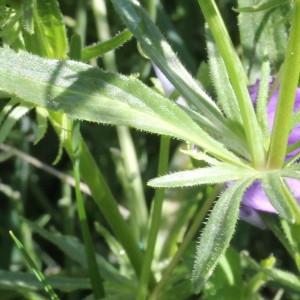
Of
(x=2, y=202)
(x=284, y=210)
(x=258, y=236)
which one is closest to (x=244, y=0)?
(x=284, y=210)

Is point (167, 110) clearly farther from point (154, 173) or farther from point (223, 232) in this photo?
point (154, 173)

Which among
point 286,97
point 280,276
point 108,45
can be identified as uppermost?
point 108,45

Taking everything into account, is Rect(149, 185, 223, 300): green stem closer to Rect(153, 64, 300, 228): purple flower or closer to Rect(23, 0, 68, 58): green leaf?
Rect(153, 64, 300, 228): purple flower

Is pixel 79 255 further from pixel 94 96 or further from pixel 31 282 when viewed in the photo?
pixel 94 96

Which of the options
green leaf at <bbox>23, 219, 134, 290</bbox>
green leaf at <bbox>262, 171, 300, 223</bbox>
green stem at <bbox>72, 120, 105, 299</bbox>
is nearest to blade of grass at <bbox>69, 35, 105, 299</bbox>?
green stem at <bbox>72, 120, 105, 299</bbox>

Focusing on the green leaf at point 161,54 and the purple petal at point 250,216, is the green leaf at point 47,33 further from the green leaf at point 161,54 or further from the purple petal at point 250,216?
the purple petal at point 250,216

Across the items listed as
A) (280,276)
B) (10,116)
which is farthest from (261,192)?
(10,116)
